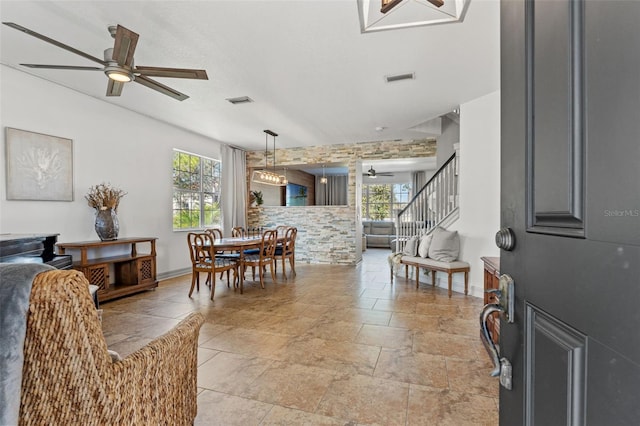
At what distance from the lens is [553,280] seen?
560 millimetres

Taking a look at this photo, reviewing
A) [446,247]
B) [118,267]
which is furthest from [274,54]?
[118,267]

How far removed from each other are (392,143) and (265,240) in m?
3.61

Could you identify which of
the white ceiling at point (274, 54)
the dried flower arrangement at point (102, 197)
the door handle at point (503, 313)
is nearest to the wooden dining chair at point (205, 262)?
the dried flower arrangement at point (102, 197)

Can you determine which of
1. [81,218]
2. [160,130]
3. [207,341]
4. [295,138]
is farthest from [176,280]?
[295,138]

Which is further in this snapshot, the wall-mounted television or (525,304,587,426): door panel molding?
the wall-mounted television

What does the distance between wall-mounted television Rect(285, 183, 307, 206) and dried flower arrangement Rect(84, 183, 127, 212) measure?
5.72 metres

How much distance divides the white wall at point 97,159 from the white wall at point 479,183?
14.4 feet

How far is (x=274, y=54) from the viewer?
291 cm

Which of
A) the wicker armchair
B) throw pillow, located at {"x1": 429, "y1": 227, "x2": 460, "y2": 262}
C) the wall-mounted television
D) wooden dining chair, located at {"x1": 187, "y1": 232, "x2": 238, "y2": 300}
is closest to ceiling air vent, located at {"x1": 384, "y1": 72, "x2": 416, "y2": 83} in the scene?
throw pillow, located at {"x1": 429, "y1": 227, "x2": 460, "y2": 262}

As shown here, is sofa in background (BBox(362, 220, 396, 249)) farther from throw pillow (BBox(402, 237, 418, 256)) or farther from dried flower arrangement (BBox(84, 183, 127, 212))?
dried flower arrangement (BBox(84, 183, 127, 212))

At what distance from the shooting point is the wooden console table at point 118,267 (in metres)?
3.69

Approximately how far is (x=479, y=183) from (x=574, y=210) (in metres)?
4.00

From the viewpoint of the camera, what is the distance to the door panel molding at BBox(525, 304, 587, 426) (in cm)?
49

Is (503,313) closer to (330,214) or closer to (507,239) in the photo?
(507,239)
